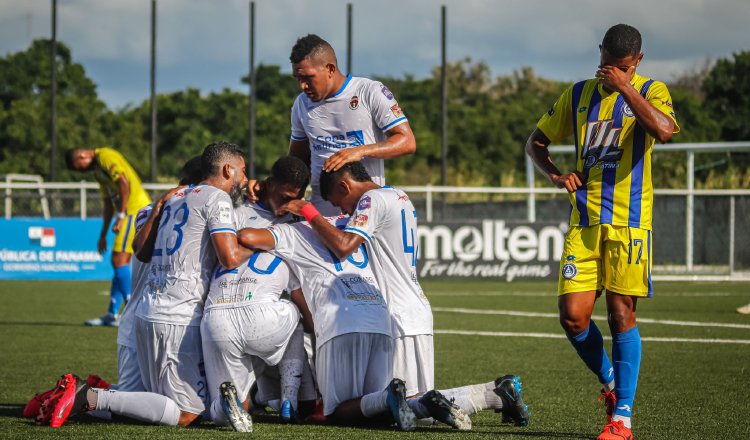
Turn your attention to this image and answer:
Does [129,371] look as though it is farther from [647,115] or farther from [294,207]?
[647,115]

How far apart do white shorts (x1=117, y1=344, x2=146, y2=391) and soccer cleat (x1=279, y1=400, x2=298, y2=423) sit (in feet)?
2.97

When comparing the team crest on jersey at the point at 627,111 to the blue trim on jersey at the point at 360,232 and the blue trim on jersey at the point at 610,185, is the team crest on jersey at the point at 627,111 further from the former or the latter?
the blue trim on jersey at the point at 360,232

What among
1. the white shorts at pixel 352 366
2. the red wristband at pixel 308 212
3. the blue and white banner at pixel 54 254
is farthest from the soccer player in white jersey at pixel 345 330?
the blue and white banner at pixel 54 254

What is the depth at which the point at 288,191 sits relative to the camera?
6.55 m

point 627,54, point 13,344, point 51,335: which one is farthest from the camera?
point 51,335

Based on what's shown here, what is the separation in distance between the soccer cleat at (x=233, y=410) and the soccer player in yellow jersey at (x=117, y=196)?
6.40m

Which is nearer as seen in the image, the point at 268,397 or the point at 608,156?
the point at 608,156

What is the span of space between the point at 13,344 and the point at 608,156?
6.97 meters

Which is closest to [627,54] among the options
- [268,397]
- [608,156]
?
[608,156]

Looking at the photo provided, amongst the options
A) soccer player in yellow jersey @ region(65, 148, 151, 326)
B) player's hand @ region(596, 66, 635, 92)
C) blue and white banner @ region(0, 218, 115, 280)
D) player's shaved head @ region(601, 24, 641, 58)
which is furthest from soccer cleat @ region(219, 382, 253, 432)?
blue and white banner @ region(0, 218, 115, 280)

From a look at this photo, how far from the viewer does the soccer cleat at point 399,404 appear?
18.5ft

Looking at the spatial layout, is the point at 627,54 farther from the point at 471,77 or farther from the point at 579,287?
the point at 471,77

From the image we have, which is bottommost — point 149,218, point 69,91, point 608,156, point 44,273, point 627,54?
point 44,273


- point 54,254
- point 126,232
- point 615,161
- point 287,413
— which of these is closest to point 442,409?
point 287,413
